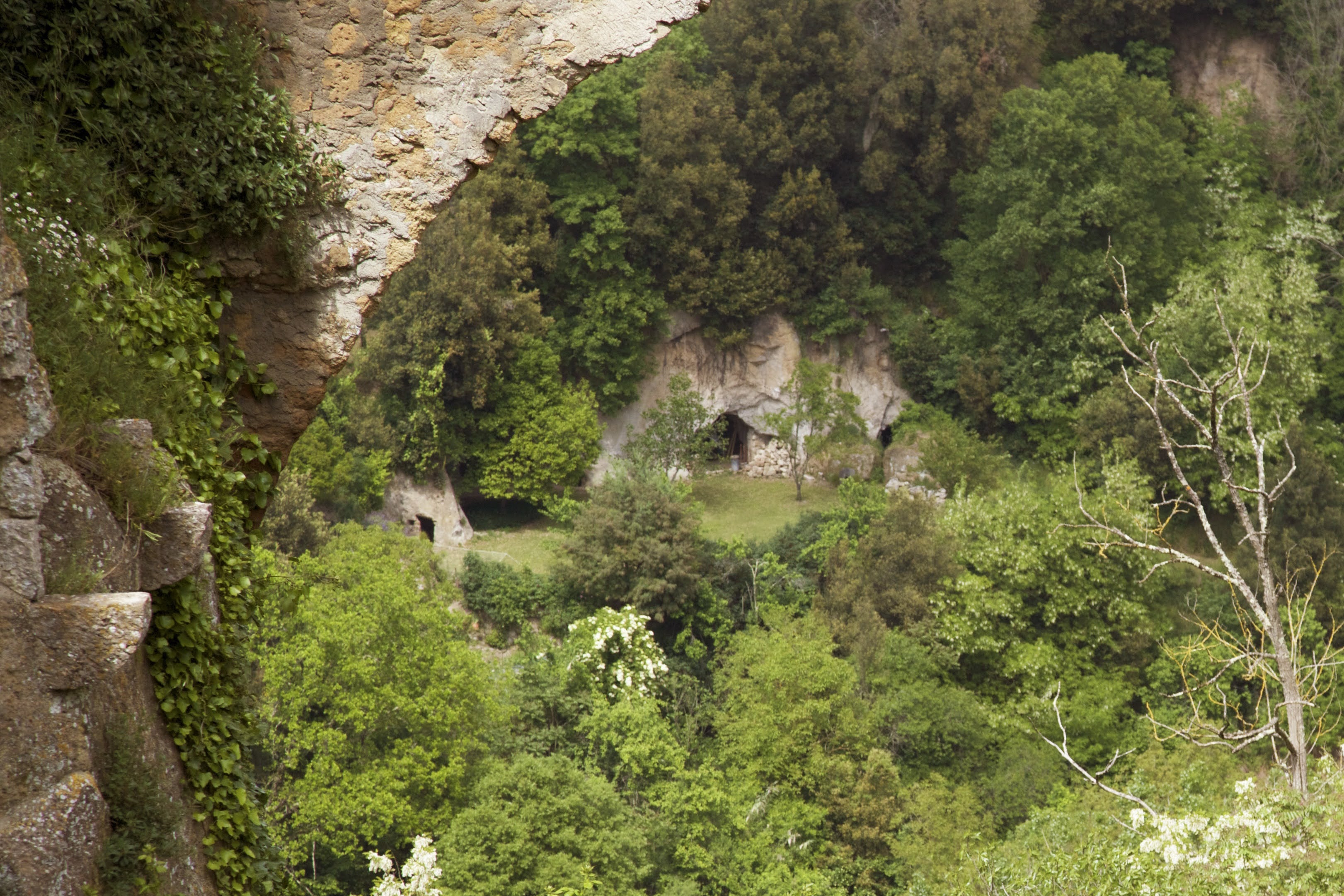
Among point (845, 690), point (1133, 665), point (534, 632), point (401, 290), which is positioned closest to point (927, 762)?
point (845, 690)

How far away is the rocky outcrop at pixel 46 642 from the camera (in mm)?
3576

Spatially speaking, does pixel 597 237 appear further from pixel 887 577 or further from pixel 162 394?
pixel 162 394

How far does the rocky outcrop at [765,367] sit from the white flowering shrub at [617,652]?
10.4 m

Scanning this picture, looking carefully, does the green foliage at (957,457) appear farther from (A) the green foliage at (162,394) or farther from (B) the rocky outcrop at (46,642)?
(B) the rocky outcrop at (46,642)

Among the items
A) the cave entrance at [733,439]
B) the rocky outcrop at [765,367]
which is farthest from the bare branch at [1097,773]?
the cave entrance at [733,439]

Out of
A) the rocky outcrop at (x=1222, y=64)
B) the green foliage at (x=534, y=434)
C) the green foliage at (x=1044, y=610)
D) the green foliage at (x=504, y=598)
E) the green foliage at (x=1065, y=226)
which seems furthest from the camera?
the rocky outcrop at (x=1222, y=64)

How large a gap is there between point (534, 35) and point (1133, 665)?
21009 mm

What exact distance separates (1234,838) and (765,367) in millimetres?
24501

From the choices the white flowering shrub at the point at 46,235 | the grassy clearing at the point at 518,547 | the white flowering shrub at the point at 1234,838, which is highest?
the white flowering shrub at the point at 46,235

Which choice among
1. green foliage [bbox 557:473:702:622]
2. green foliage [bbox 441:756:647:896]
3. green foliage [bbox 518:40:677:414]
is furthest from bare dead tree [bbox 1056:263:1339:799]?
green foliage [bbox 518:40:677:414]

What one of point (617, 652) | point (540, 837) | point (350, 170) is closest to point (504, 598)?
point (617, 652)

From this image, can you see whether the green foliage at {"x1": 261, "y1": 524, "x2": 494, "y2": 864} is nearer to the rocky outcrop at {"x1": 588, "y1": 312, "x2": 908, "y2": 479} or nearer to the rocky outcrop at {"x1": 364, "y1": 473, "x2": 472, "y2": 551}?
the rocky outcrop at {"x1": 364, "y1": 473, "x2": 472, "y2": 551}

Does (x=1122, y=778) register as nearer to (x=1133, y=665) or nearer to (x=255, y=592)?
(x=1133, y=665)

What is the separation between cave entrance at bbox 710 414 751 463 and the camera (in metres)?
33.5
